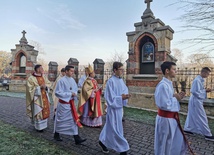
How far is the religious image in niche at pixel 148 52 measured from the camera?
1022 centimetres

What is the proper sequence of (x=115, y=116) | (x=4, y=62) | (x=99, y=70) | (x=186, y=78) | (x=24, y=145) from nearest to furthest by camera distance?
(x=115, y=116), (x=24, y=145), (x=186, y=78), (x=99, y=70), (x=4, y=62)

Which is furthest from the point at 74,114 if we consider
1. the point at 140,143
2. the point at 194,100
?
the point at 194,100

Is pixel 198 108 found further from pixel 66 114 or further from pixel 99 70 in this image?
pixel 99 70

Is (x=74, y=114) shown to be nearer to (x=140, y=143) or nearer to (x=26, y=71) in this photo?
(x=140, y=143)

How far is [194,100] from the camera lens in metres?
5.95

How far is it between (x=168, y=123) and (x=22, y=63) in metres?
18.7

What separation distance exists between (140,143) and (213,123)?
3946mm

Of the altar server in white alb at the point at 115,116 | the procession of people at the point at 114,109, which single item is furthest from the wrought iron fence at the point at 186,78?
the altar server in white alb at the point at 115,116

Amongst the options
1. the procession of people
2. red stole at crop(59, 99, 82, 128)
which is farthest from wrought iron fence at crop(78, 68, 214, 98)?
red stole at crop(59, 99, 82, 128)

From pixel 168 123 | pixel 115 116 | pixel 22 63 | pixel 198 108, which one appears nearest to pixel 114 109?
pixel 115 116

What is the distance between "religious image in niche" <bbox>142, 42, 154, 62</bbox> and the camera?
33.5 ft

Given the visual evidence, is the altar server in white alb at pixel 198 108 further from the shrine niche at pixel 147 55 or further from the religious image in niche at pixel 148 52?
the religious image in niche at pixel 148 52

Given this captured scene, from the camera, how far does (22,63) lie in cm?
1900

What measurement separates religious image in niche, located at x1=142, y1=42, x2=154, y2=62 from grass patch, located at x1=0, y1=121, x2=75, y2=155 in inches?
282
